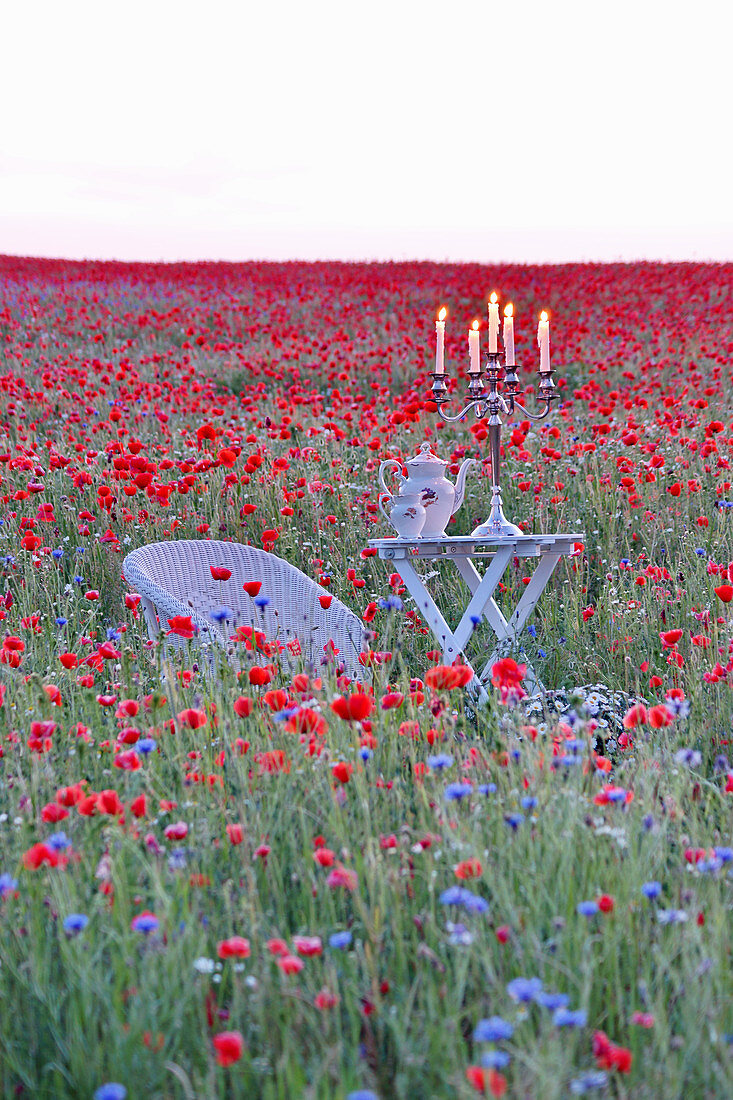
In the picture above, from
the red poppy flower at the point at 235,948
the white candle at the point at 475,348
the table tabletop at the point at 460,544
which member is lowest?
the red poppy flower at the point at 235,948

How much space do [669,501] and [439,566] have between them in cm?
171

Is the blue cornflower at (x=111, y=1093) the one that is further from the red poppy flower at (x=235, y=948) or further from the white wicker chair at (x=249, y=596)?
the white wicker chair at (x=249, y=596)

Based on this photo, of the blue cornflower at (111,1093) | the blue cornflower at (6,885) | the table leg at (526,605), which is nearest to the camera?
the blue cornflower at (111,1093)

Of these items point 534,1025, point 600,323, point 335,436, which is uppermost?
point 600,323

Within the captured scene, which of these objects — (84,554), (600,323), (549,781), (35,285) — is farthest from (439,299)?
(549,781)

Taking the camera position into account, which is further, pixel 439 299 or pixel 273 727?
pixel 439 299

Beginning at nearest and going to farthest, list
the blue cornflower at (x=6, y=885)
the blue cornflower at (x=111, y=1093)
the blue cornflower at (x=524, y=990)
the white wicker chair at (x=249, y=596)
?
1. the blue cornflower at (x=111, y=1093)
2. the blue cornflower at (x=524, y=990)
3. the blue cornflower at (x=6, y=885)
4. the white wicker chair at (x=249, y=596)

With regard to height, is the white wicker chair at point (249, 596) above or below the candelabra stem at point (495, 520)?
below

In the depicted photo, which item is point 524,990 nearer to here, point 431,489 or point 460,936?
point 460,936

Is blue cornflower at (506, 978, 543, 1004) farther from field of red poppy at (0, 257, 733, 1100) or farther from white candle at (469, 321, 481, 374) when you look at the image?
white candle at (469, 321, 481, 374)

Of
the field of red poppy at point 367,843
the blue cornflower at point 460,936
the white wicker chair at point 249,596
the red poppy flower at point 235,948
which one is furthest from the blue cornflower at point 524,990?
the white wicker chair at point 249,596

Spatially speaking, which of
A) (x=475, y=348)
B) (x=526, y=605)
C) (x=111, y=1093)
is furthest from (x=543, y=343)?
(x=111, y=1093)

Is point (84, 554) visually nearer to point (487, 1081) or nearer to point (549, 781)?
point (549, 781)

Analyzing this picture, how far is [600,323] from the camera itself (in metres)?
14.7
